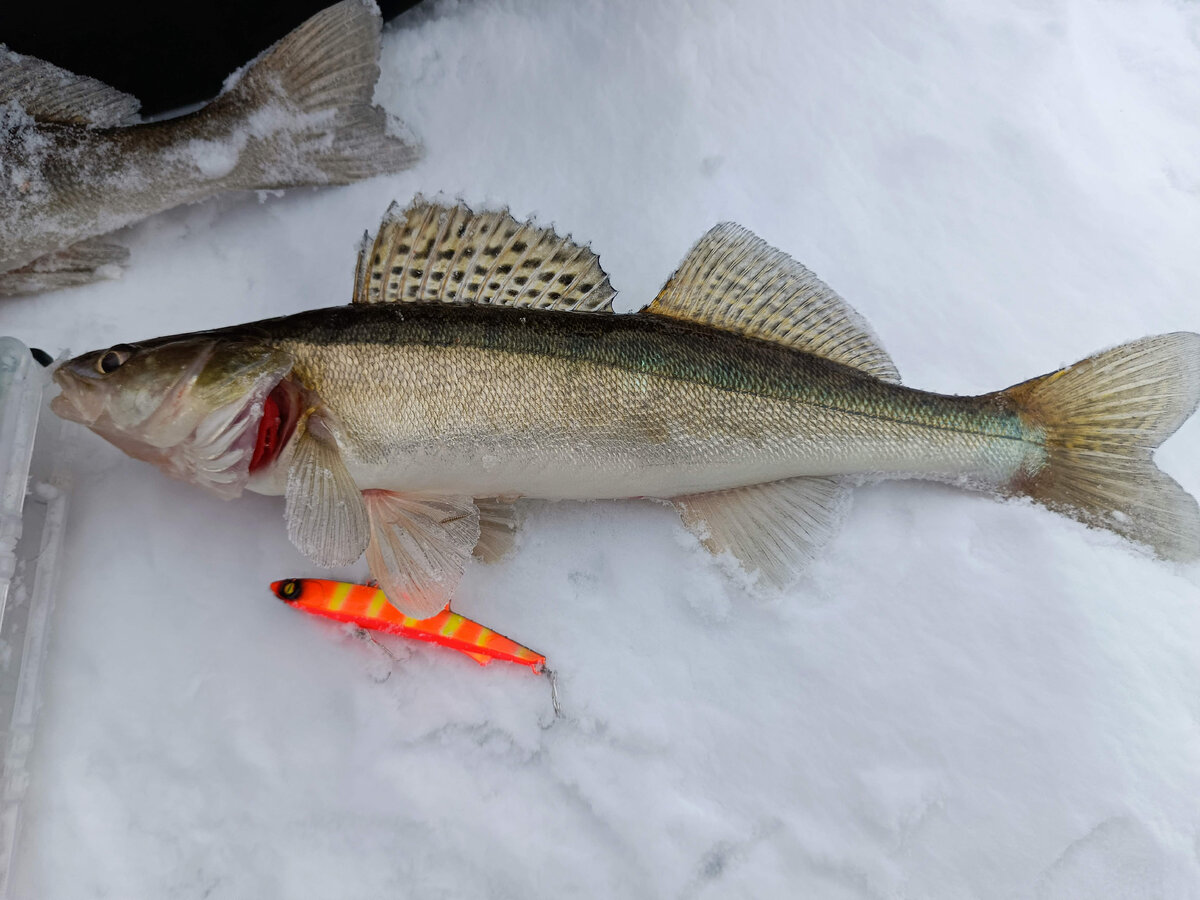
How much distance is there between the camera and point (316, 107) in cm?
179

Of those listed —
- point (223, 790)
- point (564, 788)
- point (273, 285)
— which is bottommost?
point (223, 790)

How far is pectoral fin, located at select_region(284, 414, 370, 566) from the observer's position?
1382 mm

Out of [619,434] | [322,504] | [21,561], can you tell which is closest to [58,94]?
[21,561]

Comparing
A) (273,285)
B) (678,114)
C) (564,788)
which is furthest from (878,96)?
(564,788)

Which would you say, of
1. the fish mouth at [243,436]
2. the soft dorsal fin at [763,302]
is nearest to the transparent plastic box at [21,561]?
the fish mouth at [243,436]

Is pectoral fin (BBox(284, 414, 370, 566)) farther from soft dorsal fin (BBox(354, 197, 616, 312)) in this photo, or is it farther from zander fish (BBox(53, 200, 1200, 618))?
soft dorsal fin (BBox(354, 197, 616, 312))

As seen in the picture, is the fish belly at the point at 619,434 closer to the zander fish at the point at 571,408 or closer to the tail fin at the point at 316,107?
Result: the zander fish at the point at 571,408

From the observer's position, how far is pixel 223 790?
4.89 feet

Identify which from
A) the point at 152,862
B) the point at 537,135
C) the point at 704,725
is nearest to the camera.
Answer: the point at 152,862

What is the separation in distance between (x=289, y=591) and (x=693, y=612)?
772mm

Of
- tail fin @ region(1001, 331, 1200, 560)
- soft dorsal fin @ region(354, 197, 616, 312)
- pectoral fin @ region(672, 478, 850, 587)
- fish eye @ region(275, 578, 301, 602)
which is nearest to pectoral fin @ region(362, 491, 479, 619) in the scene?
fish eye @ region(275, 578, 301, 602)

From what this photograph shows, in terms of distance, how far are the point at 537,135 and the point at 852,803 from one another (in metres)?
1.60

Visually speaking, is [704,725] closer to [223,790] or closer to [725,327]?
[725,327]

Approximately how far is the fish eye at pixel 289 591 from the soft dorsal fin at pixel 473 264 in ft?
1.77
